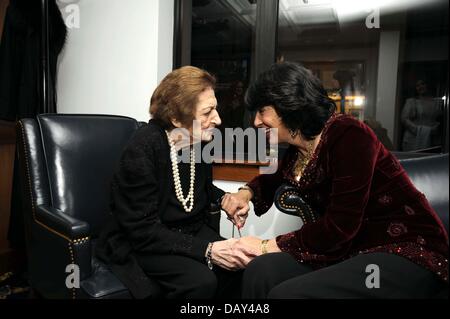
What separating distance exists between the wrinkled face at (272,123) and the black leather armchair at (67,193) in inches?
28.9

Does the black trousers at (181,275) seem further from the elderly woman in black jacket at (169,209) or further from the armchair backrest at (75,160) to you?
the armchair backrest at (75,160)

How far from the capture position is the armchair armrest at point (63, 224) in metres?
1.18

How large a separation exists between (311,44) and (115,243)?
430 centimetres

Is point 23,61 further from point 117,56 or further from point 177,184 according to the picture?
point 177,184

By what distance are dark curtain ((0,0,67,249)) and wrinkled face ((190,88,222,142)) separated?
1.22 meters

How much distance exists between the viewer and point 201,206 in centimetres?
148

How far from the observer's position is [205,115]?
1361 millimetres

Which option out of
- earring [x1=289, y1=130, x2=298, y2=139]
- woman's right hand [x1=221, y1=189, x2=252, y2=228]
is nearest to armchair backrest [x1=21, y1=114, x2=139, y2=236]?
woman's right hand [x1=221, y1=189, x2=252, y2=228]

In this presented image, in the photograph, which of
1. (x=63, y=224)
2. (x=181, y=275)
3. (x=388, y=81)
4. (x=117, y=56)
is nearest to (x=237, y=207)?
(x=181, y=275)

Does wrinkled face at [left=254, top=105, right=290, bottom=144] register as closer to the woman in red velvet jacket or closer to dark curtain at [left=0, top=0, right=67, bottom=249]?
the woman in red velvet jacket

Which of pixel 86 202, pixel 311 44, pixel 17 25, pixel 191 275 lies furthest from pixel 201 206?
pixel 311 44

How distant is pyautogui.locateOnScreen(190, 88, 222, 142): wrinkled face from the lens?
52.7 inches

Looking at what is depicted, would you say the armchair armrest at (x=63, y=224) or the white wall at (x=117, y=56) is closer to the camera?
the armchair armrest at (x=63, y=224)

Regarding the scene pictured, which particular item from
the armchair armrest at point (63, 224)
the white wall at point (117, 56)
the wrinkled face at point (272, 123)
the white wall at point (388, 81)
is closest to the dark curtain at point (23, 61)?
the white wall at point (117, 56)
